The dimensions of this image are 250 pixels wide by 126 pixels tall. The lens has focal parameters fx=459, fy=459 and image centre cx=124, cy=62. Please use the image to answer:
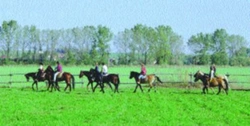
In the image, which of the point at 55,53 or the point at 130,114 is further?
the point at 55,53

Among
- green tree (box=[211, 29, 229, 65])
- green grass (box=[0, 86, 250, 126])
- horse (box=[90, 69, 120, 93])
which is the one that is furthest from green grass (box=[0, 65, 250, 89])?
green tree (box=[211, 29, 229, 65])

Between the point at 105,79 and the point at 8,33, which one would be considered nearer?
the point at 105,79

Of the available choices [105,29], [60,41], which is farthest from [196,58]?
[60,41]

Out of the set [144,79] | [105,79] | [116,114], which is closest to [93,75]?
[105,79]

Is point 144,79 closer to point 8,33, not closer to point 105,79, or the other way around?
point 105,79

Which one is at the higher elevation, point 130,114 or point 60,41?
point 60,41

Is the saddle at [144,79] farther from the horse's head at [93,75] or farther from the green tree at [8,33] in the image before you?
the green tree at [8,33]

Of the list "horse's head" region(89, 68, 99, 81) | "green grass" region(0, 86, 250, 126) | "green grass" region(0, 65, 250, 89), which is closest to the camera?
"green grass" region(0, 86, 250, 126)

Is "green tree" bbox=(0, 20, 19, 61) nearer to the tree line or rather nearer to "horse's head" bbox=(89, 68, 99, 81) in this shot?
the tree line

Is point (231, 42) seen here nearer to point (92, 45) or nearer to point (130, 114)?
point (92, 45)

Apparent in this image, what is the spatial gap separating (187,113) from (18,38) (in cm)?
8776

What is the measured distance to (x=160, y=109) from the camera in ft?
63.6

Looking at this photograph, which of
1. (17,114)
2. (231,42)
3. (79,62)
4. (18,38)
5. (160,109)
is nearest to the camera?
(17,114)

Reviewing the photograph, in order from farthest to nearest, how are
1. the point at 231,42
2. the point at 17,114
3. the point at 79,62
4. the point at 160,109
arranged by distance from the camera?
1. the point at 231,42
2. the point at 79,62
3. the point at 160,109
4. the point at 17,114
